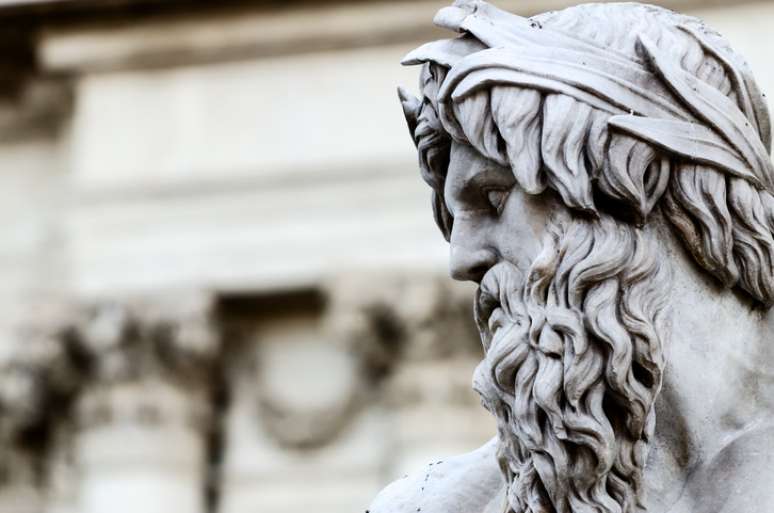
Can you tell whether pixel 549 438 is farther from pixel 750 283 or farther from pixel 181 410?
pixel 181 410

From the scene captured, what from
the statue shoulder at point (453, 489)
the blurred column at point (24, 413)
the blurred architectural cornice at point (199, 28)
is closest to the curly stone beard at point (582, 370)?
the statue shoulder at point (453, 489)

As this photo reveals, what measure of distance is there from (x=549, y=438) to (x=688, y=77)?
1.51 ft

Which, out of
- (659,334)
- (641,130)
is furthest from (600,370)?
(641,130)

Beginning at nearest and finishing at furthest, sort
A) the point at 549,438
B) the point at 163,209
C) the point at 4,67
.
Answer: the point at 549,438
the point at 163,209
the point at 4,67

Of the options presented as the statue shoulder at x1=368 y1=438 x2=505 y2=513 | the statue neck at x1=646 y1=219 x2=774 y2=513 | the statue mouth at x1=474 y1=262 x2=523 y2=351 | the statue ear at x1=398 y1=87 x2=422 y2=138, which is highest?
the statue ear at x1=398 y1=87 x2=422 y2=138

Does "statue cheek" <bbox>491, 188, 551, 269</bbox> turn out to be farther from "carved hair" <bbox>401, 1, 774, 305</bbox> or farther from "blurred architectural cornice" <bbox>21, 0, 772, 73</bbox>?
"blurred architectural cornice" <bbox>21, 0, 772, 73</bbox>

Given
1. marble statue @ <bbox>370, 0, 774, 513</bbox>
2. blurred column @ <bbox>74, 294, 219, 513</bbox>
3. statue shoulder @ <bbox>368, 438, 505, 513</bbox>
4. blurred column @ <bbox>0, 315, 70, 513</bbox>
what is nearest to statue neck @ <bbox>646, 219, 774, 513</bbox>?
marble statue @ <bbox>370, 0, 774, 513</bbox>

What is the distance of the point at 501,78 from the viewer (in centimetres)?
311

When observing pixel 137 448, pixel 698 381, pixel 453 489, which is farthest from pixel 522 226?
pixel 137 448

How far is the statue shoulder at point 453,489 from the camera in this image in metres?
3.38

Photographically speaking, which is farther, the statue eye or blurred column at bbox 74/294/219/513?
blurred column at bbox 74/294/219/513

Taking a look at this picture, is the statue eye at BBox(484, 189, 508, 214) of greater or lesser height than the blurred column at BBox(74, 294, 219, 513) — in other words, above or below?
above

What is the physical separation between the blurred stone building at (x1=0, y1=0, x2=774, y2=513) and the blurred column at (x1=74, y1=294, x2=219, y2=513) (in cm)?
1

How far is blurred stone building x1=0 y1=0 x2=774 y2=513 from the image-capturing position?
14.8 m
